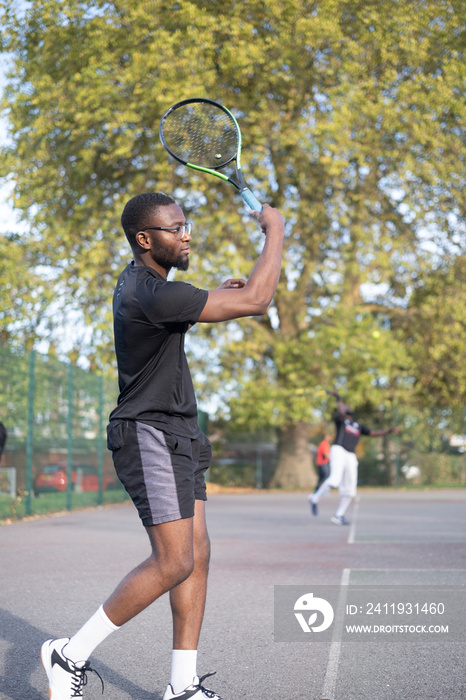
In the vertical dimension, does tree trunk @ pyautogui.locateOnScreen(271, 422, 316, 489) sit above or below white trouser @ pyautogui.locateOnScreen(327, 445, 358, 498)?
below

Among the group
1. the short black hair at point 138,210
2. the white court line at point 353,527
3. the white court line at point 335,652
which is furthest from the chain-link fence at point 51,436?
the short black hair at point 138,210

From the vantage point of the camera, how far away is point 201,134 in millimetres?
5254

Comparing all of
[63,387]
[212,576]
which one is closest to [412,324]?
[63,387]

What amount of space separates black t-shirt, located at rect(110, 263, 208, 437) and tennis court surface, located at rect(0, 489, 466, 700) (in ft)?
4.24

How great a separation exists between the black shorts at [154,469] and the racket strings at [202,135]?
6.53 feet

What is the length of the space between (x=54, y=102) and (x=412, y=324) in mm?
13492

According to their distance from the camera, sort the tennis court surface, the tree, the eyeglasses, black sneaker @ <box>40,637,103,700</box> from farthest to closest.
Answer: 1. the tree
2. the tennis court surface
3. the eyeglasses
4. black sneaker @ <box>40,637,103,700</box>

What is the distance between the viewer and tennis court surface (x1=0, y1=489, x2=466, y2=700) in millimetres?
4258

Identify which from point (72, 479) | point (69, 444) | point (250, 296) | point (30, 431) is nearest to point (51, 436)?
point (69, 444)

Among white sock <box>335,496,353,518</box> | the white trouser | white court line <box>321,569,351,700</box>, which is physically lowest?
white sock <box>335,496,353,518</box>

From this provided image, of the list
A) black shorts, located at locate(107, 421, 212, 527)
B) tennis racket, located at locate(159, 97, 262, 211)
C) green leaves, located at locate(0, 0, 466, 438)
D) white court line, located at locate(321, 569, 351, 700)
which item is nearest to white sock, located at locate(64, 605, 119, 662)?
black shorts, located at locate(107, 421, 212, 527)

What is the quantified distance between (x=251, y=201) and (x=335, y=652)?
2457mm

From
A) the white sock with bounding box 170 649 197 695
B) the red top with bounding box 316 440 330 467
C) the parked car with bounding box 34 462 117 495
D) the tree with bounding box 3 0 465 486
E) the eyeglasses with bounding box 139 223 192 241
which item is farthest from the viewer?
the red top with bounding box 316 440 330 467

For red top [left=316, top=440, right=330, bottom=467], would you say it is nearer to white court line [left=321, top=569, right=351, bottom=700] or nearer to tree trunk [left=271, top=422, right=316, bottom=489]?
tree trunk [left=271, top=422, right=316, bottom=489]
